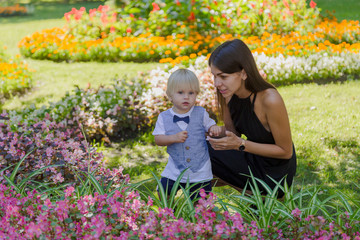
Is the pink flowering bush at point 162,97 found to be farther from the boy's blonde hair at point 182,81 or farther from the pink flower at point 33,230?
the pink flower at point 33,230

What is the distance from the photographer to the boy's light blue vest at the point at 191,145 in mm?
3305

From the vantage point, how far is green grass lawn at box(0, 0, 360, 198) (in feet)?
15.4

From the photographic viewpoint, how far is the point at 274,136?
331 cm

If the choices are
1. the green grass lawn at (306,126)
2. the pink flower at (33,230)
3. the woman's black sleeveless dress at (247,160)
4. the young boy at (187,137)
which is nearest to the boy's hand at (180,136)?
the young boy at (187,137)

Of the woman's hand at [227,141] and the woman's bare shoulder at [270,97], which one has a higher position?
the woman's bare shoulder at [270,97]

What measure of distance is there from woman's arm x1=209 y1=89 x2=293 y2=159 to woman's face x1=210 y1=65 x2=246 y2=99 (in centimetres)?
23

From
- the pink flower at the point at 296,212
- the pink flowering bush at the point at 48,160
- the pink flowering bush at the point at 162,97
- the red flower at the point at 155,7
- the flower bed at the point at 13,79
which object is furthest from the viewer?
the red flower at the point at 155,7

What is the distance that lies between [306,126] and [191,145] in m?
2.95

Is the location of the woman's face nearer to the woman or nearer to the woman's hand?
the woman

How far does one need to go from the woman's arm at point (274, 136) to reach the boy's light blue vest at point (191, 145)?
16 centimetres

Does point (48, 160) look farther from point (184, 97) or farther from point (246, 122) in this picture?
point (246, 122)

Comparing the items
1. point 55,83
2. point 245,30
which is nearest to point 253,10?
point 245,30

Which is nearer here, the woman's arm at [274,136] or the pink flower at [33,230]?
the pink flower at [33,230]

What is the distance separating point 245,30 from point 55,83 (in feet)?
15.1
